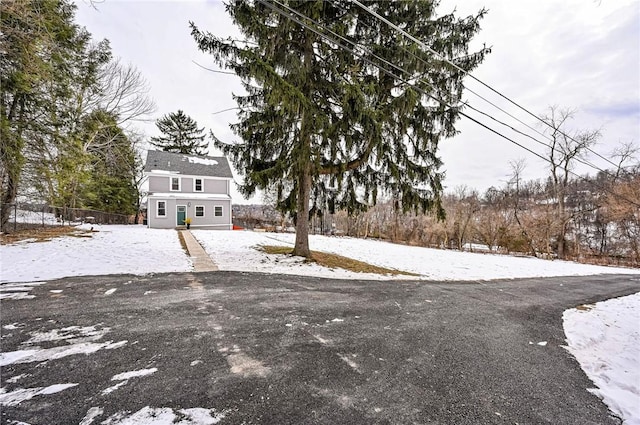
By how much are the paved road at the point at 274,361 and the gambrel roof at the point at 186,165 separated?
58.3 ft

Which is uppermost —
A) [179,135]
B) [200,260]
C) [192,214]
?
[179,135]

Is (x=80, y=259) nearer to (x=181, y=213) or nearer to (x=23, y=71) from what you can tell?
(x=23, y=71)

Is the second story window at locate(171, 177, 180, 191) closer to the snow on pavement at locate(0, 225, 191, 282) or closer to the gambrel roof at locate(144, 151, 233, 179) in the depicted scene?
the gambrel roof at locate(144, 151, 233, 179)

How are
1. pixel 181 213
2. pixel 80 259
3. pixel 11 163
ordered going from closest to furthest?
pixel 80 259 < pixel 11 163 < pixel 181 213

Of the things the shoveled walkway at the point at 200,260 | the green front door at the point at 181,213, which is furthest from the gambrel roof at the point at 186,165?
the shoveled walkway at the point at 200,260

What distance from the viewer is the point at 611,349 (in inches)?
144

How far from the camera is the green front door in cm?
2003

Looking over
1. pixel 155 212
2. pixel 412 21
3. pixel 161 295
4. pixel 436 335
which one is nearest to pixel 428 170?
pixel 412 21

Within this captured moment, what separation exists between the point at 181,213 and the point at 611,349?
72.3ft

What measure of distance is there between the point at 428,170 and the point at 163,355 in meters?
8.22

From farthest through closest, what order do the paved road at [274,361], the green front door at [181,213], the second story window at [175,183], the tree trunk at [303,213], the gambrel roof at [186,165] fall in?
the gambrel roof at [186,165]
the second story window at [175,183]
the green front door at [181,213]
the tree trunk at [303,213]
the paved road at [274,361]

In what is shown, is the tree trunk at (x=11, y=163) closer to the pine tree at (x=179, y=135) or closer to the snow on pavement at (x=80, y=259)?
the snow on pavement at (x=80, y=259)

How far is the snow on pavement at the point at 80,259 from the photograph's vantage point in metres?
5.42

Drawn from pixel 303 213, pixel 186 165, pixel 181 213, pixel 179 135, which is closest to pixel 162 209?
pixel 181 213
